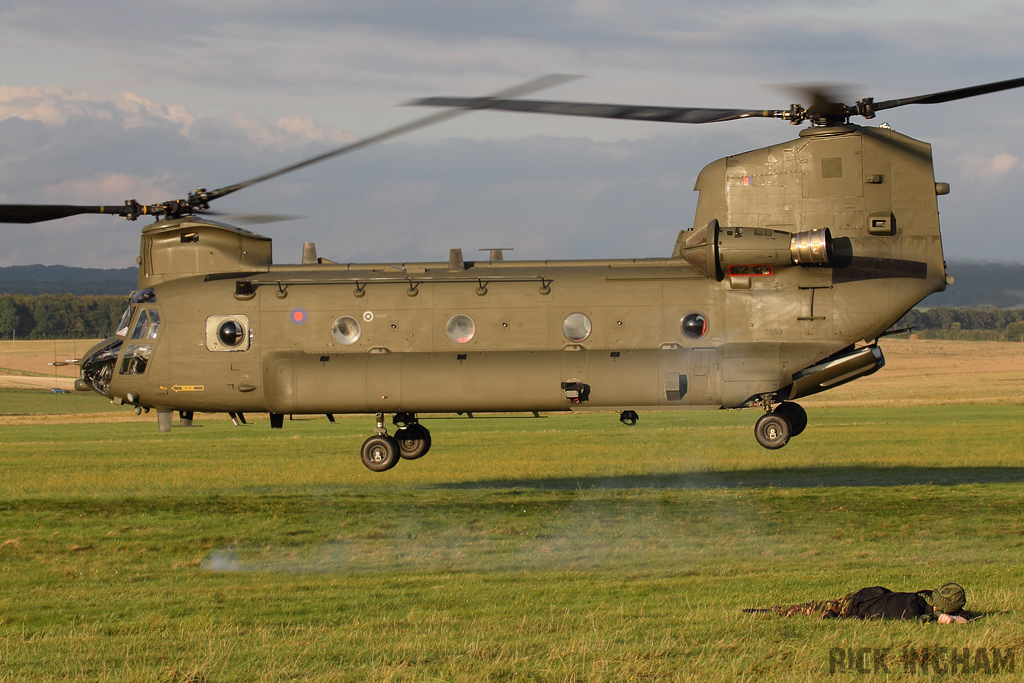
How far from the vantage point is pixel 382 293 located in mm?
26172

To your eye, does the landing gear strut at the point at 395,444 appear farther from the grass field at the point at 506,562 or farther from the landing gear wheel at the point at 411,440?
the grass field at the point at 506,562


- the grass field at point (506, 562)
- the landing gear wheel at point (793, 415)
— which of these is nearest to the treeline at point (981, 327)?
the grass field at point (506, 562)

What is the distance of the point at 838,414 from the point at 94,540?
6506cm

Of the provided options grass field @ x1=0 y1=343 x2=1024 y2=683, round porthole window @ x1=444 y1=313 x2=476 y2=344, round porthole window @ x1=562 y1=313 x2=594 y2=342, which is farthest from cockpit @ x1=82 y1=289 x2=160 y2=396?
round porthole window @ x1=562 y1=313 x2=594 y2=342

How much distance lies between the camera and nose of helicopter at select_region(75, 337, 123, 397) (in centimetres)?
2719

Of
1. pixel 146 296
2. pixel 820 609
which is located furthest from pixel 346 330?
pixel 820 609

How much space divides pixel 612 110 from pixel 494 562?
13.5 meters

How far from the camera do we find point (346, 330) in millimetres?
26188

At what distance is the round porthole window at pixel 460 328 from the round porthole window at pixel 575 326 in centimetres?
210

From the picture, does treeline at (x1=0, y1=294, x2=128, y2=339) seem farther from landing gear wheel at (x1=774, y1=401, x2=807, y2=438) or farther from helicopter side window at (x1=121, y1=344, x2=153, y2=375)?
landing gear wheel at (x1=774, y1=401, x2=807, y2=438)

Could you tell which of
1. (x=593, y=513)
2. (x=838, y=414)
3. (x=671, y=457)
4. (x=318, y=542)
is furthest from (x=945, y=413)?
(x=318, y=542)

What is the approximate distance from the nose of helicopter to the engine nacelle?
1380cm

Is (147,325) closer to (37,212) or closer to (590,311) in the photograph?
(37,212)

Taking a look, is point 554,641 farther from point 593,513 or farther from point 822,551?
point 593,513
